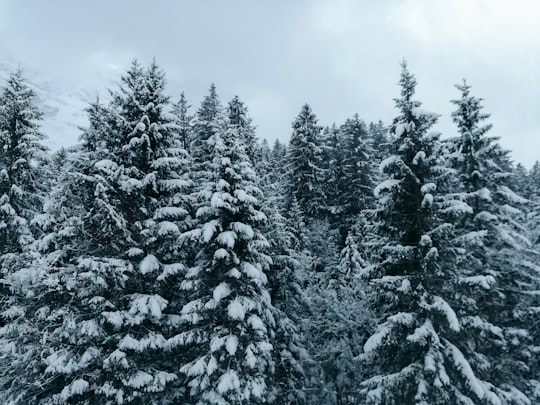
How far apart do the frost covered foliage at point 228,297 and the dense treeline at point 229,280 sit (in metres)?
0.08

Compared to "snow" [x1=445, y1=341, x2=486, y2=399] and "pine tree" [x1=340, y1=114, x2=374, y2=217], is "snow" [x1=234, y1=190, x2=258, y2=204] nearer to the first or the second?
"snow" [x1=445, y1=341, x2=486, y2=399]

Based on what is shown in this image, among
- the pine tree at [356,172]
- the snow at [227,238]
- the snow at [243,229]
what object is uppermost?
the pine tree at [356,172]

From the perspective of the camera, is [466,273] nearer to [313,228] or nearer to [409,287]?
[409,287]

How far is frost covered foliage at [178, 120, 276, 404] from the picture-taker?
666 inches

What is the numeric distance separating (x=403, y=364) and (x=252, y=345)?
5.79m

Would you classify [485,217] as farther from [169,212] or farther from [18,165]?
[18,165]

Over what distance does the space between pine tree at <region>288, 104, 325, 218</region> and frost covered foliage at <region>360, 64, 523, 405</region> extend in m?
25.3

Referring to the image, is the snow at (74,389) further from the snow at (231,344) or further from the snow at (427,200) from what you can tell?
the snow at (427,200)

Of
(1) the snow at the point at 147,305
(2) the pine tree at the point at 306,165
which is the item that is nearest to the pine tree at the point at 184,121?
(2) the pine tree at the point at 306,165

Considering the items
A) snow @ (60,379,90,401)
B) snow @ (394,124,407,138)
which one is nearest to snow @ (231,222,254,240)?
snow @ (394,124,407,138)

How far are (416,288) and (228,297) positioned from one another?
7259 millimetres

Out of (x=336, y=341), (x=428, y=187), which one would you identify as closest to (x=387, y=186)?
(x=428, y=187)

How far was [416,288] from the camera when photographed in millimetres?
17578

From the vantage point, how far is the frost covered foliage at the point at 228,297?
16906 millimetres
